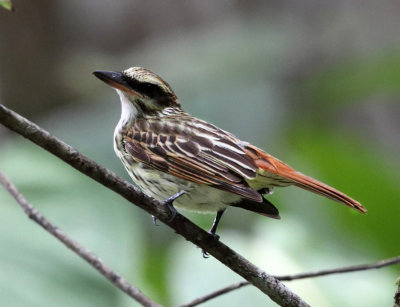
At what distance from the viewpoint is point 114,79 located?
3.44 meters

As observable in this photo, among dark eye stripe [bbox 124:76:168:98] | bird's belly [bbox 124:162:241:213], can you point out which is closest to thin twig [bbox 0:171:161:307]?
bird's belly [bbox 124:162:241:213]

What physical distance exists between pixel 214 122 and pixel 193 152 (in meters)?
2.00

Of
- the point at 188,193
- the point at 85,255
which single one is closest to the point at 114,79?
the point at 188,193

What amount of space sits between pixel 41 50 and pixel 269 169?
4146mm

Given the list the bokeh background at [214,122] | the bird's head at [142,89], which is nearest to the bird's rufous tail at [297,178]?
the bird's head at [142,89]

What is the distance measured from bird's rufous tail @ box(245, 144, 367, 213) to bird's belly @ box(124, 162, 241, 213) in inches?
6.8

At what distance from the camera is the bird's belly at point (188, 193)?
316cm

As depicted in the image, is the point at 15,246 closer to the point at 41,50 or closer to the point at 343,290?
the point at 343,290

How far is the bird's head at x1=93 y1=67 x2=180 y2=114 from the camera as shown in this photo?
3.49 m

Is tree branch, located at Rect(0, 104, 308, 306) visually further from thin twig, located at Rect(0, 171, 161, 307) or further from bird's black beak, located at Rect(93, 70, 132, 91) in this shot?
bird's black beak, located at Rect(93, 70, 132, 91)

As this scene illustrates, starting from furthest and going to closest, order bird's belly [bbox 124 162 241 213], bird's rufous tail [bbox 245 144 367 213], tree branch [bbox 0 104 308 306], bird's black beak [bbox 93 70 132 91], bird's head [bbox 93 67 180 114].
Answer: bird's head [bbox 93 67 180 114], bird's black beak [bbox 93 70 132 91], bird's belly [bbox 124 162 241 213], bird's rufous tail [bbox 245 144 367 213], tree branch [bbox 0 104 308 306]

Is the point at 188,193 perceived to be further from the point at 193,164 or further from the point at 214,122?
the point at 214,122

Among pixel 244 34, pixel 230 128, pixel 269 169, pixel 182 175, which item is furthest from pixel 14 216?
pixel 244 34

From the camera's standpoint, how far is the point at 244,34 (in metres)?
6.13
